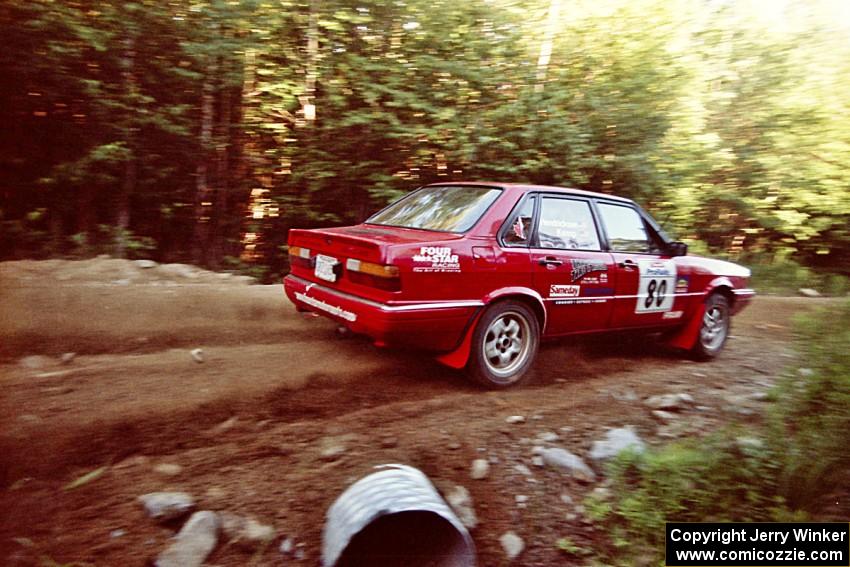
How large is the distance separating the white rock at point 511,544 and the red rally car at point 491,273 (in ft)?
4.88

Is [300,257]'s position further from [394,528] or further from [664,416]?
[664,416]

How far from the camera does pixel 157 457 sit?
118 inches

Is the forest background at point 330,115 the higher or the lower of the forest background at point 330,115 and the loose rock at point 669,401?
the higher

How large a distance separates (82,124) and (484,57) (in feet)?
19.2

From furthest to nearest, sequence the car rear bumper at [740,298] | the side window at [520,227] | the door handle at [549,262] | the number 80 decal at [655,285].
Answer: the car rear bumper at [740,298], the number 80 decal at [655,285], the door handle at [549,262], the side window at [520,227]

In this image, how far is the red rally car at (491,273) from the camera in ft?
12.7

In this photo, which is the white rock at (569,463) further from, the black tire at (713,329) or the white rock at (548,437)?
the black tire at (713,329)

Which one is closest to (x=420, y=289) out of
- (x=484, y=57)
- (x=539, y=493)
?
(x=539, y=493)

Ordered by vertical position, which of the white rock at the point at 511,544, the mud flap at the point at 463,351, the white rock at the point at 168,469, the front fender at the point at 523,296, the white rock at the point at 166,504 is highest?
the front fender at the point at 523,296

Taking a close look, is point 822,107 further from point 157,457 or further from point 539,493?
point 157,457

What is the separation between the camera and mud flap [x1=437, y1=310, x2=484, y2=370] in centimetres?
416

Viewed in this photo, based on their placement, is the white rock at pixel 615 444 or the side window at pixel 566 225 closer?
the white rock at pixel 615 444

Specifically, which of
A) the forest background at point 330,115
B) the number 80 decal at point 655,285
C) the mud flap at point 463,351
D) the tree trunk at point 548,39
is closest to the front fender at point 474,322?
the mud flap at point 463,351

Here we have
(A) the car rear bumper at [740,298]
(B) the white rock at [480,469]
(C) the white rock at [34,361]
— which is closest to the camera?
(B) the white rock at [480,469]
